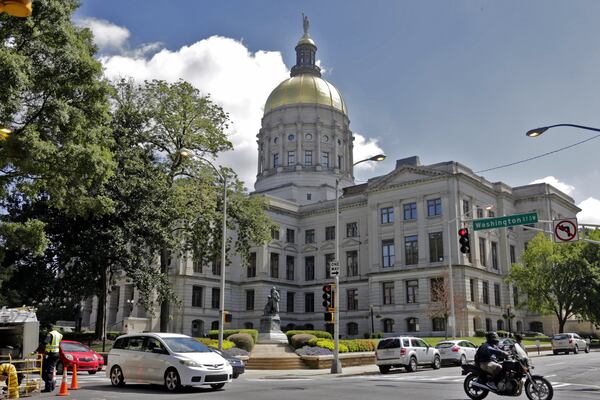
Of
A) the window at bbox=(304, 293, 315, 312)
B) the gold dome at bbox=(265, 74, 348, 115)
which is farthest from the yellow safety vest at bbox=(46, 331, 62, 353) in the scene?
the gold dome at bbox=(265, 74, 348, 115)

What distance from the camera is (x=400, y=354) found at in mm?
26531

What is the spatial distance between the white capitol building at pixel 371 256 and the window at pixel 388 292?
11 centimetres

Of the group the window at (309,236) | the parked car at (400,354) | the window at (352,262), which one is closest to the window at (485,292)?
the window at (352,262)

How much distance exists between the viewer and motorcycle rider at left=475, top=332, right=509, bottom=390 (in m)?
13.9

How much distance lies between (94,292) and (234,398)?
30498mm

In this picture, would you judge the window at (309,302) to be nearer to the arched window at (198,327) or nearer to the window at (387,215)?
the arched window at (198,327)

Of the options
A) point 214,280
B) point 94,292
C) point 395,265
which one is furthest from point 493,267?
point 94,292

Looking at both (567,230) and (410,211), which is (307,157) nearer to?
(410,211)

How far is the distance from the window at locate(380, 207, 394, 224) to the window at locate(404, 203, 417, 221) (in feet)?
5.86

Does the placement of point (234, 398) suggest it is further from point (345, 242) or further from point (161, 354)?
point (345, 242)

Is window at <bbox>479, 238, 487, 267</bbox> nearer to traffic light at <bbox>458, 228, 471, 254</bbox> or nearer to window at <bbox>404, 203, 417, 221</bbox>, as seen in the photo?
window at <bbox>404, 203, 417, 221</bbox>

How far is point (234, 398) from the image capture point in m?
14.5

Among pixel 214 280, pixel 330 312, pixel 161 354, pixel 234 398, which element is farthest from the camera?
pixel 214 280

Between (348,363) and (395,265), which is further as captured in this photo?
(395,265)
